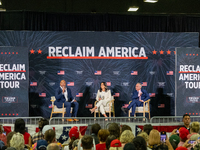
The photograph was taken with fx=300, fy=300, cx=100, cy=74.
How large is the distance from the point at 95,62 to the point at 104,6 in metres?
3.57

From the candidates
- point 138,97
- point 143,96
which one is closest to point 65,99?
point 138,97

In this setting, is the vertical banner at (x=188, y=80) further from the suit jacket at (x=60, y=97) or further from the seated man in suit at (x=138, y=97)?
the suit jacket at (x=60, y=97)

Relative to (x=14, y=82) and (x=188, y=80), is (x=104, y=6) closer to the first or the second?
(x=188, y=80)

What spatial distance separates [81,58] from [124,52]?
1.52 metres

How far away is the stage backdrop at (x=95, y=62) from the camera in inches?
406

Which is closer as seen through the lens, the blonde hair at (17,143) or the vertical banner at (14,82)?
the blonde hair at (17,143)

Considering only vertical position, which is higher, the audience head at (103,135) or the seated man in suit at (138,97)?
the seated man in suit at (138,97)

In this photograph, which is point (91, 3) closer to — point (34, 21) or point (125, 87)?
point (34, 21)

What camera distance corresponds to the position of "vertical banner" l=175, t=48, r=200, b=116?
9.70 metres

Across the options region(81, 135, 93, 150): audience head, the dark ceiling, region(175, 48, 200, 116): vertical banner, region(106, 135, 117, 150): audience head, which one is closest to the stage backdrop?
region(175, 48, 200, 116): vertical banner

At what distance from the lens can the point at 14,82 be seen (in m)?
9.45

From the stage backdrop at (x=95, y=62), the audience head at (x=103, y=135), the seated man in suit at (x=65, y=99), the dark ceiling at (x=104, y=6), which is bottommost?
the audience head at (x=103, y=135)

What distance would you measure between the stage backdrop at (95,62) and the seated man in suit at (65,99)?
0.46m

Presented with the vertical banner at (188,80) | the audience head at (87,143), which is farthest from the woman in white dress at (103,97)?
the audience head at (87,143)
